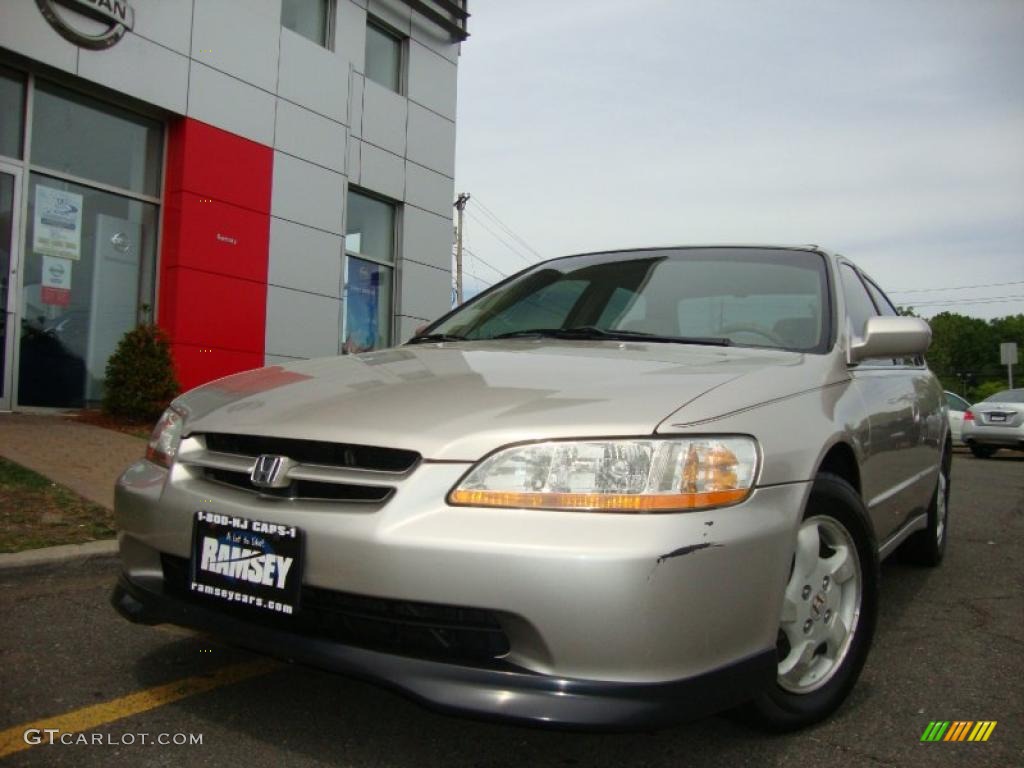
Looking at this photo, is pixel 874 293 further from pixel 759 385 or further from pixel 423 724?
pixel 423 724

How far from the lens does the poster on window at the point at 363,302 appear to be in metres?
12.0

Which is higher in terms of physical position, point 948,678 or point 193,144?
point 193,144

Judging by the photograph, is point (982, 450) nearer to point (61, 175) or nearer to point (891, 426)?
point (891, 426)

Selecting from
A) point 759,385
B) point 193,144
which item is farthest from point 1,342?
point 759,385

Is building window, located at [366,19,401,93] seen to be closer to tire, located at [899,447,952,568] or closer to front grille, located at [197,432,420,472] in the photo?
tire, located at [899,447,952,568]

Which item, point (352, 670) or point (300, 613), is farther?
point (300, 613)

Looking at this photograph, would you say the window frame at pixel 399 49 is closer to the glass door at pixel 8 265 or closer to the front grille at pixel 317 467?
the glass door at pixel 8 265

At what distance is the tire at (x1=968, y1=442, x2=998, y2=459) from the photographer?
1548cm

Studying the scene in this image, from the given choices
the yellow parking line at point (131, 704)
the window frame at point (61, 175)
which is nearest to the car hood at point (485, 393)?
the yellow parking line at point (131, 704)

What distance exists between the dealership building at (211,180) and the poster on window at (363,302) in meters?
0.03

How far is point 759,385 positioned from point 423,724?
49.0 inches

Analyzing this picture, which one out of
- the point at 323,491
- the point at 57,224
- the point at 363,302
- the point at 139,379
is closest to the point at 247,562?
the point at 323,491

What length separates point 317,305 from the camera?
11148mm

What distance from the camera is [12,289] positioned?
320 inches
